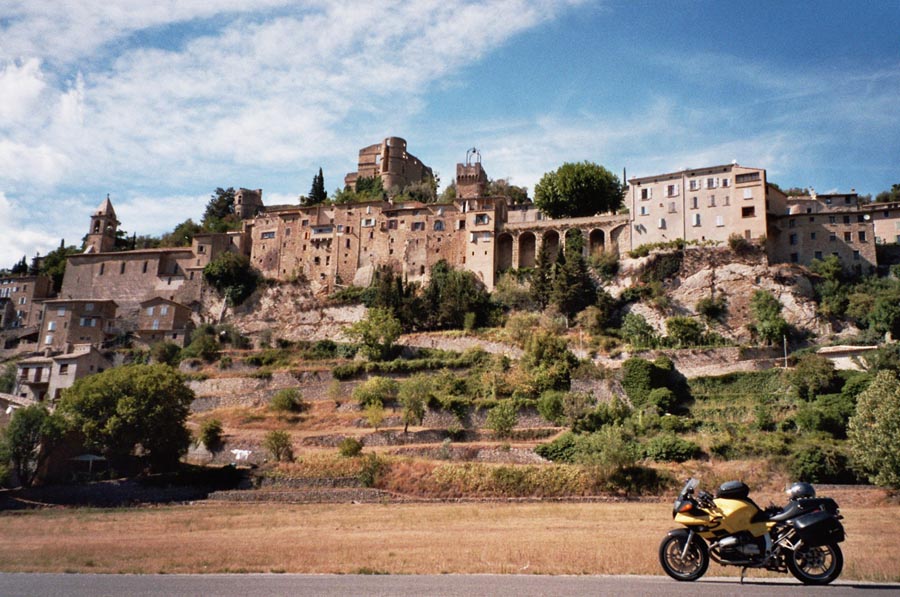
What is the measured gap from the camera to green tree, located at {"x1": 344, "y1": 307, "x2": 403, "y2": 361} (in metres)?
55.1

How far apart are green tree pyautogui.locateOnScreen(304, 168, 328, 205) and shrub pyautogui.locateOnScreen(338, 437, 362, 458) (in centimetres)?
4864

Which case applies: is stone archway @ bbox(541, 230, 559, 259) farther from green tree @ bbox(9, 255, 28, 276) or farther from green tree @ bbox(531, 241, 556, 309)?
green tree @ bbox(9, 255, 28, 276)

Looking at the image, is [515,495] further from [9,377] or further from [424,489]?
[9,377]

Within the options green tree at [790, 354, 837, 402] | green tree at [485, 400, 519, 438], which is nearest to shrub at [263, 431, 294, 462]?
green tree at [485, 400, 519, 438]

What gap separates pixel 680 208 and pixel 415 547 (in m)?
44.1

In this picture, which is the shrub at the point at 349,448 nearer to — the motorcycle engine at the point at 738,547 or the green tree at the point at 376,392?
the green tree at the point at 376,392

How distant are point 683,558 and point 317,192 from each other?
77.7 meters

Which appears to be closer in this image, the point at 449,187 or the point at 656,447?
the point at 656,447

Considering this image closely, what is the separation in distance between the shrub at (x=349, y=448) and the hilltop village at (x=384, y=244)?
27290 mm

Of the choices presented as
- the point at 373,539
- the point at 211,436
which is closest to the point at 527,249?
the point at 211,436

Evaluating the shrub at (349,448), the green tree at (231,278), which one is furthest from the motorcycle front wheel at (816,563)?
the green tree at (231,278)

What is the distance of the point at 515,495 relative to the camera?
111 ft

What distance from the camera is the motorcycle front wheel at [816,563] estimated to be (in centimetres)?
1145

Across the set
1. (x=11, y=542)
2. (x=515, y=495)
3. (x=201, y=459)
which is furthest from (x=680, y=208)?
(x=11, y=542)
